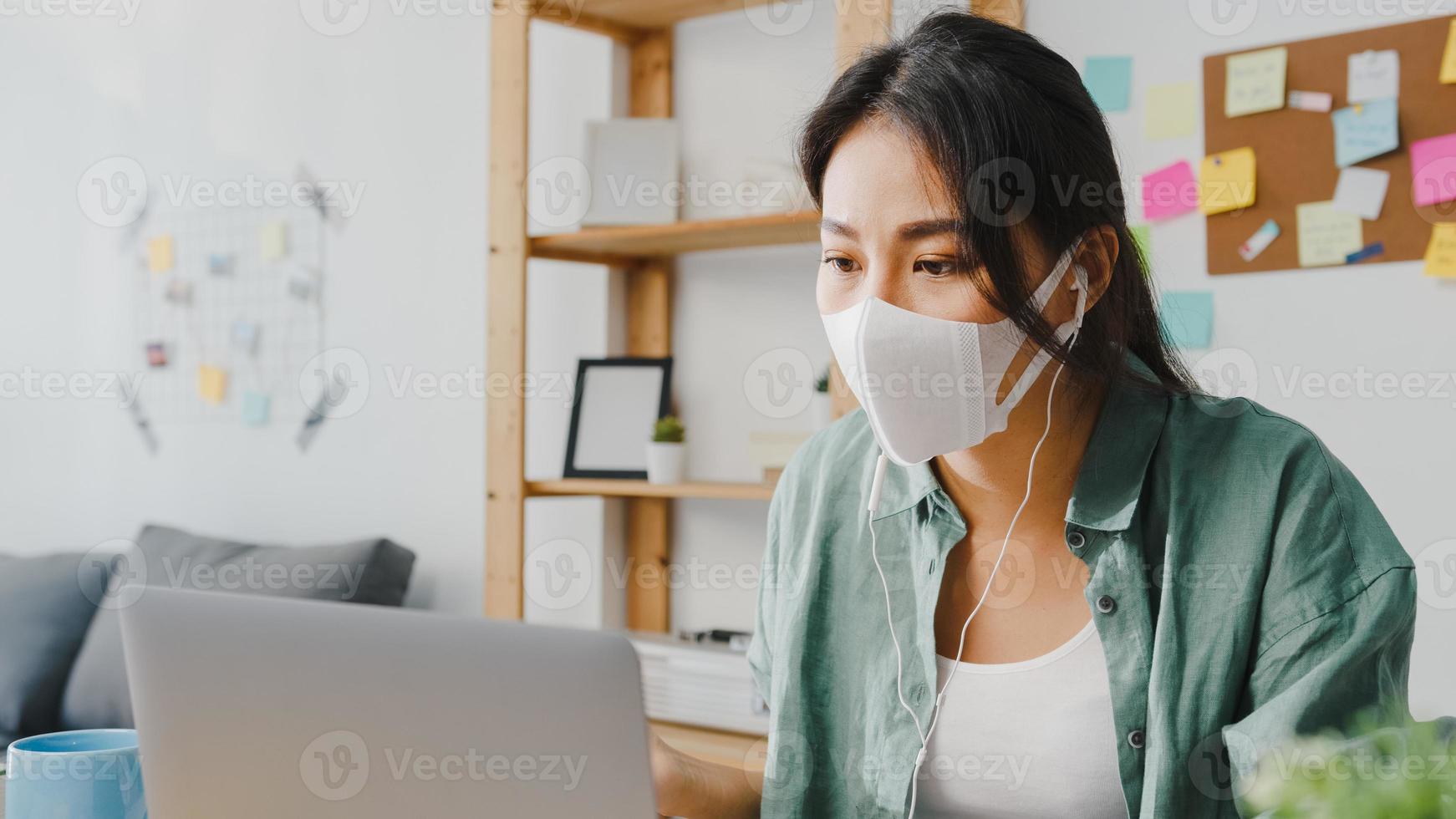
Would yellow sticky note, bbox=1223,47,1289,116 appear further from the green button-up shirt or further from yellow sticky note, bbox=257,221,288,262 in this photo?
yellow sticky note, bbox=257,221,288,262

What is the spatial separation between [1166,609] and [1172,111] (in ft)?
3.93

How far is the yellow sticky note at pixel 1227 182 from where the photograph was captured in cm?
196

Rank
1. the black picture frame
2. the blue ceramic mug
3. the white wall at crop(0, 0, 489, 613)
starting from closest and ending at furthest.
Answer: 1. the blue ceramic mug
2. the black picture frame
3. the white wall at crop(0, 0, 489, 613)

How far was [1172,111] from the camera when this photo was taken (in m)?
2.03

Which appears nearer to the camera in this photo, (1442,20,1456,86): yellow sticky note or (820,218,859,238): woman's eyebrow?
(820,218,859,238): woman's eyebrow

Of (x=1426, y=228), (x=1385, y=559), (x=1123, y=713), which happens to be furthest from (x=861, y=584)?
(x=1426, y=228)

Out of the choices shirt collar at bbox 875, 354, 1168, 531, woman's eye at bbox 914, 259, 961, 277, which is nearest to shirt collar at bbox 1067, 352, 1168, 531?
shirt collar at bbox 875, 354, 1168, 531

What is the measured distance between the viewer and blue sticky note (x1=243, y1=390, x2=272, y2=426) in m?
3.17

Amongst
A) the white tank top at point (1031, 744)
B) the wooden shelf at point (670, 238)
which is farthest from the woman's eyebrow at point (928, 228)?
the wooden shelf at point (670, 238)

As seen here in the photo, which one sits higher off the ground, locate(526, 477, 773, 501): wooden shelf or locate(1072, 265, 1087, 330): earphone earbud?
locate(1072, 265, 1087, 330): earphone earbud

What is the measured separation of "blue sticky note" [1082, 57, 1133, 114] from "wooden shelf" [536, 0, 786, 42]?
0.62 m

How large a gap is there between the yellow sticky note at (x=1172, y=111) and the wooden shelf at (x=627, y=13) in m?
0.73

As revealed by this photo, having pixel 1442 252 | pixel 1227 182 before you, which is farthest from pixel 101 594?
pixel 1442 252

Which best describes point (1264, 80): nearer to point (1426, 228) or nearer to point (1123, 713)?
point (1426, 228)
